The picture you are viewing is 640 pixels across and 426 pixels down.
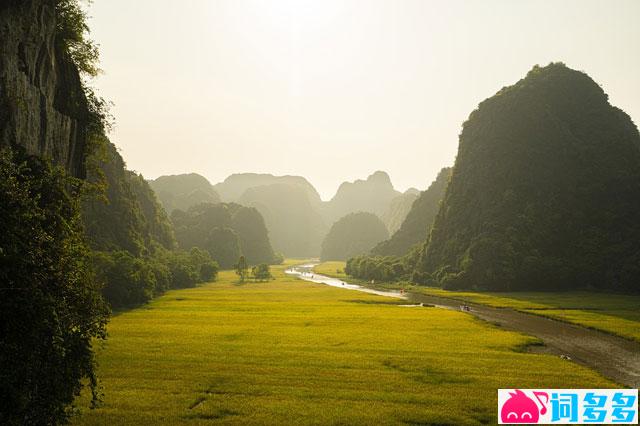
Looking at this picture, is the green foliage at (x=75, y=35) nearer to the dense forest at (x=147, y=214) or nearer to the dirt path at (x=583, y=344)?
the dense forest at (x=147, y=214)

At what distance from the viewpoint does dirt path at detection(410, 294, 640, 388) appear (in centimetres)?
3006

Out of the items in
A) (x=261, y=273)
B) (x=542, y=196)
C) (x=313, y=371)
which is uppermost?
(x=542, y=196)

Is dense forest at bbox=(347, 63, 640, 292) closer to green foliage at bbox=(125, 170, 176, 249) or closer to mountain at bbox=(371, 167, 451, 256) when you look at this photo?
mountain at bbox=(371, 167, 451, 256)

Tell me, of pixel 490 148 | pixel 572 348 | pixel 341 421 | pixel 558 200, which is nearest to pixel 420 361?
pixel 341 421

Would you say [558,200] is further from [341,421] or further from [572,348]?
[341,421]

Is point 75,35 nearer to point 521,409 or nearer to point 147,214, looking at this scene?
point 521,409

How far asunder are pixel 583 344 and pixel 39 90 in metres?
49.5

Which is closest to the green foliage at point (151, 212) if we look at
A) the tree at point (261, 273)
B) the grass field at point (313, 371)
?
the tree at point (261, 273)

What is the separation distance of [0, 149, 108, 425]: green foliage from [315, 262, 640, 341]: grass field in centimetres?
4814

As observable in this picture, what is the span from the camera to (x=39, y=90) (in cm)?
2366

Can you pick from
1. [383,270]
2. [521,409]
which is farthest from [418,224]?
[521,409]

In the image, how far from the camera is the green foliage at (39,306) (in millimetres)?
13688

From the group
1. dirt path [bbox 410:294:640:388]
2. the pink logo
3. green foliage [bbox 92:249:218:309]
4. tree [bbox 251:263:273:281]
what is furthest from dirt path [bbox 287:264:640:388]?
tree [bbox 251:263:273:281]

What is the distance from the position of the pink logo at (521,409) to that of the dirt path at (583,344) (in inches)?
369
